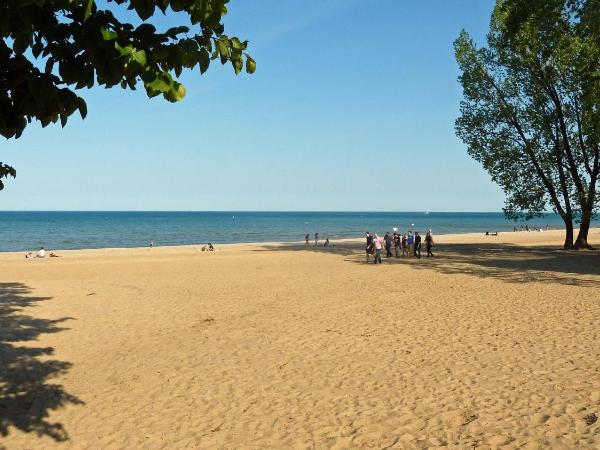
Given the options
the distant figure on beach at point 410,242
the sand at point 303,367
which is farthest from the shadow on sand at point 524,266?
the sand at point 303,367

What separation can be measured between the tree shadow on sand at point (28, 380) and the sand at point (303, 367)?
0.04 meters

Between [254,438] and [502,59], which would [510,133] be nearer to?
[502,59]

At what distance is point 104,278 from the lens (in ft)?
72.7

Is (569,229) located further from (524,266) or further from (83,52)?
(83,52)

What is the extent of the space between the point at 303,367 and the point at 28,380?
5.19m

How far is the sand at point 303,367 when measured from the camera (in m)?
6.60

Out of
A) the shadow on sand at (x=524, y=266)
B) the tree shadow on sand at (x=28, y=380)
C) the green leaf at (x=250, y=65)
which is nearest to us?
the green leaf at (x=250, y=65)

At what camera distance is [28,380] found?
28.8ft

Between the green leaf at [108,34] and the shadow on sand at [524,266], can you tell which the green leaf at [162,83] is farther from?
the shadow on sand at [524,266]

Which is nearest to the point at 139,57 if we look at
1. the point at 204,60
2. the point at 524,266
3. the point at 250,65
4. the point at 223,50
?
the point at 204,60

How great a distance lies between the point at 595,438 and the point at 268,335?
24.2 feet

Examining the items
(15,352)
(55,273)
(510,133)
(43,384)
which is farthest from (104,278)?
(510,133)

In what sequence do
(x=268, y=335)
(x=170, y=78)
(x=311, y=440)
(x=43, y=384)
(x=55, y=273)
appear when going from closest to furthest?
(x=170, y=78), (x=311, y=440), (x=43, y=384), (x=268, y=335), (x=55, y=273)

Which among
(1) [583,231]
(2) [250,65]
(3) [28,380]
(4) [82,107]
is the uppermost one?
(2) [250,65]
